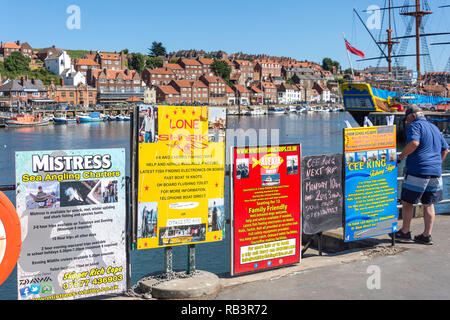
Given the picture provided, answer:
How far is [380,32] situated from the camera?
80.7 meters

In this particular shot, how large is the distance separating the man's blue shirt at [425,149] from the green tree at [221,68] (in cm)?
17564

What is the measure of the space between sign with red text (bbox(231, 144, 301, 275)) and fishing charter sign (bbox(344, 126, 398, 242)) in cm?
91

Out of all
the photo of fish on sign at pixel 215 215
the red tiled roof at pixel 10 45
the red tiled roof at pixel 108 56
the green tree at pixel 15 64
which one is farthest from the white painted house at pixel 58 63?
the photo of fish on sign at pixel 215 215

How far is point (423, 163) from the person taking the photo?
7.27 m

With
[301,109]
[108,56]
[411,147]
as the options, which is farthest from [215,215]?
[301,109]

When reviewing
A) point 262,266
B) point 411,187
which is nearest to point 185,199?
point 262,266

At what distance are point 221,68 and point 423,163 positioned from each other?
176 m

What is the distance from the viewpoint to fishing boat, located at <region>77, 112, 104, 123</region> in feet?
358

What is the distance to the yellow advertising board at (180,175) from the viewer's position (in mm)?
5398

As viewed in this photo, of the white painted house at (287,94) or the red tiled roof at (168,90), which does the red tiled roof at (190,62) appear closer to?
the red tiled roof at (168,90)

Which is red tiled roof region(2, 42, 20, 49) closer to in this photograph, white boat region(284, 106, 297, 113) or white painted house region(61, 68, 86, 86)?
white painted house region(61, 68, 86, 86)

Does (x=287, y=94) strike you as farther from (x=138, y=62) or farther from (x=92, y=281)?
(x=92, y=281)

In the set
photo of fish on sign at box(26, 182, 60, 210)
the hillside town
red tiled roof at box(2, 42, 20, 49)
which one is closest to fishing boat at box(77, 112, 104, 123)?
the hillside town
